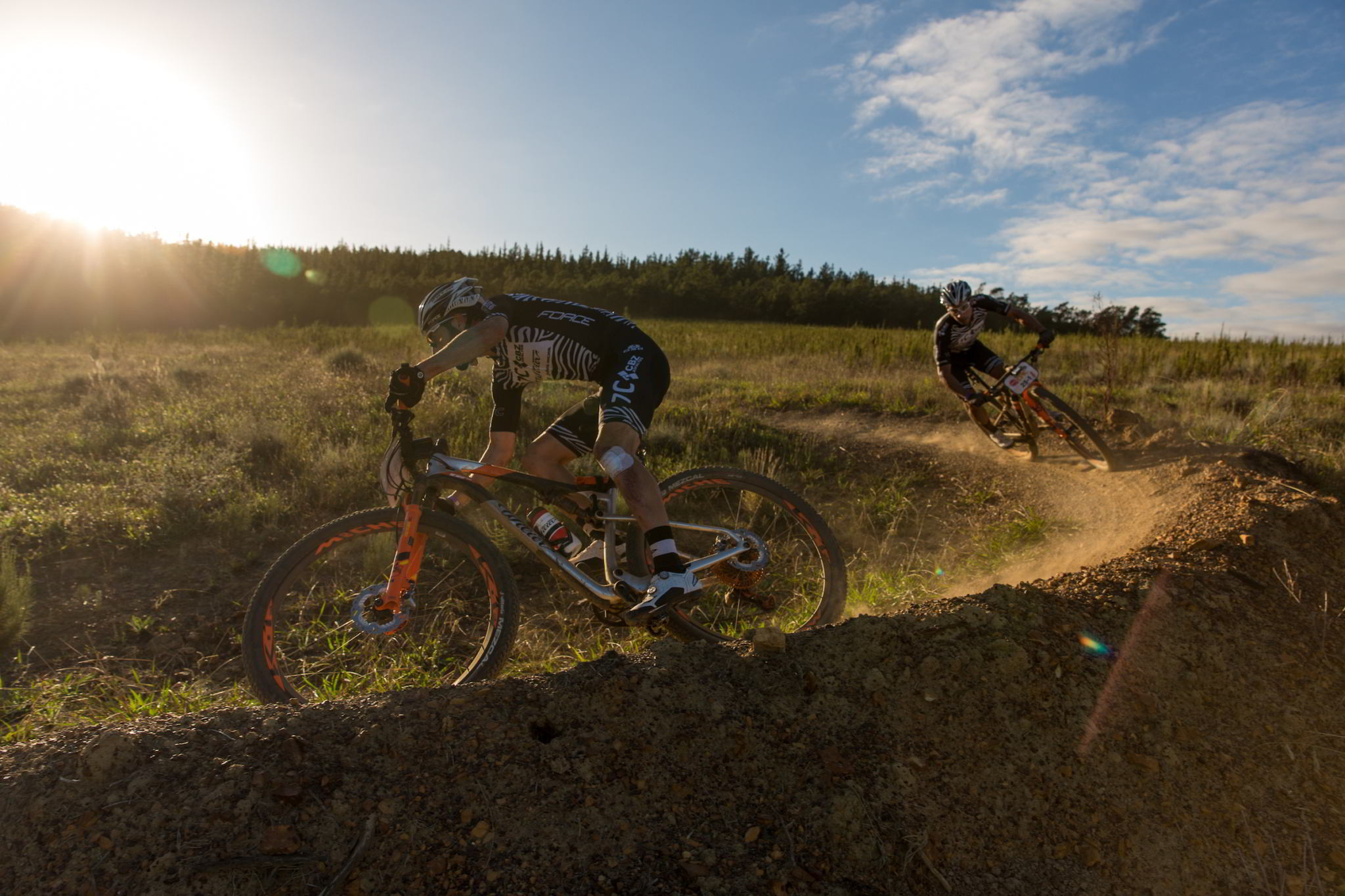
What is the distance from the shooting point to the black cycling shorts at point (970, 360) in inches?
319

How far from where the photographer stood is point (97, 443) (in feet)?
25.2

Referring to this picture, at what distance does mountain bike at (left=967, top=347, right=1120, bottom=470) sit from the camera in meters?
7.07

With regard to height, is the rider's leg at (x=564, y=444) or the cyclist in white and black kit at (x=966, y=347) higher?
the cyclist in white and black kit at (x=966, y=347)

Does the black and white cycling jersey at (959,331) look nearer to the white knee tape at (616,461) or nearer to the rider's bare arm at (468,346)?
the white knee tape at (616,461)

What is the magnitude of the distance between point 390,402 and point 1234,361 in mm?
14855

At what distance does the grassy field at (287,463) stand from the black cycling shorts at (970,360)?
1394 millimetres

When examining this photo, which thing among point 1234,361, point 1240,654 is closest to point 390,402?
point 1240,654

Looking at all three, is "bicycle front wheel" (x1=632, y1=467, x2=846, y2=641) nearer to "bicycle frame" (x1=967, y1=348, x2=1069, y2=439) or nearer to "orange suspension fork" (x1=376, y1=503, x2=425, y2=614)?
"orange suspension fork" (x1=376, y1=503, x2=425, y2=614)

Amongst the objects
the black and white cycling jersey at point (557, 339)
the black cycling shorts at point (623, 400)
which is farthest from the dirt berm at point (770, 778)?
the black and white cycling jersey at point (557, 339)

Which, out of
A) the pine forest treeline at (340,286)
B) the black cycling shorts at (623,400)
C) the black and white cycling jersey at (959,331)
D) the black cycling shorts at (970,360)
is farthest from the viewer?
the pine forest treeline at (340,286)

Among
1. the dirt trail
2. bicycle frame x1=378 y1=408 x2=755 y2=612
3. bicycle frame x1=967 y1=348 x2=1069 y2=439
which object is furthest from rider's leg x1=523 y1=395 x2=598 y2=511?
bicycle frame x1=967 y1=348 x2=1069 y2=439

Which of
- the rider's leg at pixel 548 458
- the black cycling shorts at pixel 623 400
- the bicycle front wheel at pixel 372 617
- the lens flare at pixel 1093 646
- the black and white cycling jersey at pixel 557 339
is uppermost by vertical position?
the black and white cycling jersey at pixel 557 339

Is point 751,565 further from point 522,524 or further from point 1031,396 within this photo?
point 1031,396

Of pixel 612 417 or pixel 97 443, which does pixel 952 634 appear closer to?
pixel 612 417
